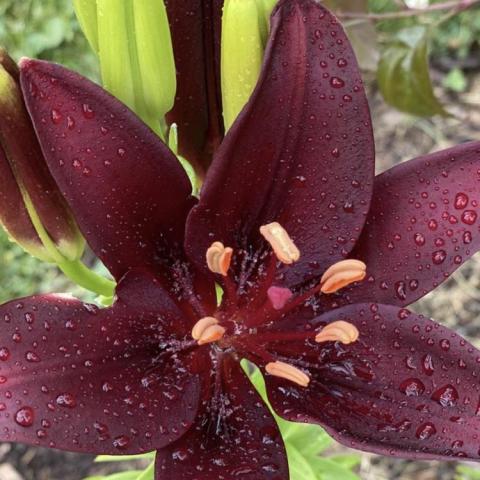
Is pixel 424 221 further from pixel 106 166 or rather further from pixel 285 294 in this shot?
pixel 106 166

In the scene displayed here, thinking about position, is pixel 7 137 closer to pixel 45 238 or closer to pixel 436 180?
pixel 45 238

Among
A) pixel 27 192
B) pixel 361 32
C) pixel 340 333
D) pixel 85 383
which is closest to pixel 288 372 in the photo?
pixel 340 333

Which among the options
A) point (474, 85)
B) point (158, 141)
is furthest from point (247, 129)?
point (474, 85)

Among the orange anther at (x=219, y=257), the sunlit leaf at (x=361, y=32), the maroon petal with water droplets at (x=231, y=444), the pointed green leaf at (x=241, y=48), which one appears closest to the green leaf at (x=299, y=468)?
the maroon petal with water droplets at (x=231, y=444)

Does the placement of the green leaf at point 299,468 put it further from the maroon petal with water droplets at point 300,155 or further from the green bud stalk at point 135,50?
the green bud stalk at point 135,50

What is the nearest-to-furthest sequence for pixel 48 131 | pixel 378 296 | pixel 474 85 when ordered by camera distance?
pixel 48 131
pixel 378 296
pixel 474 85
